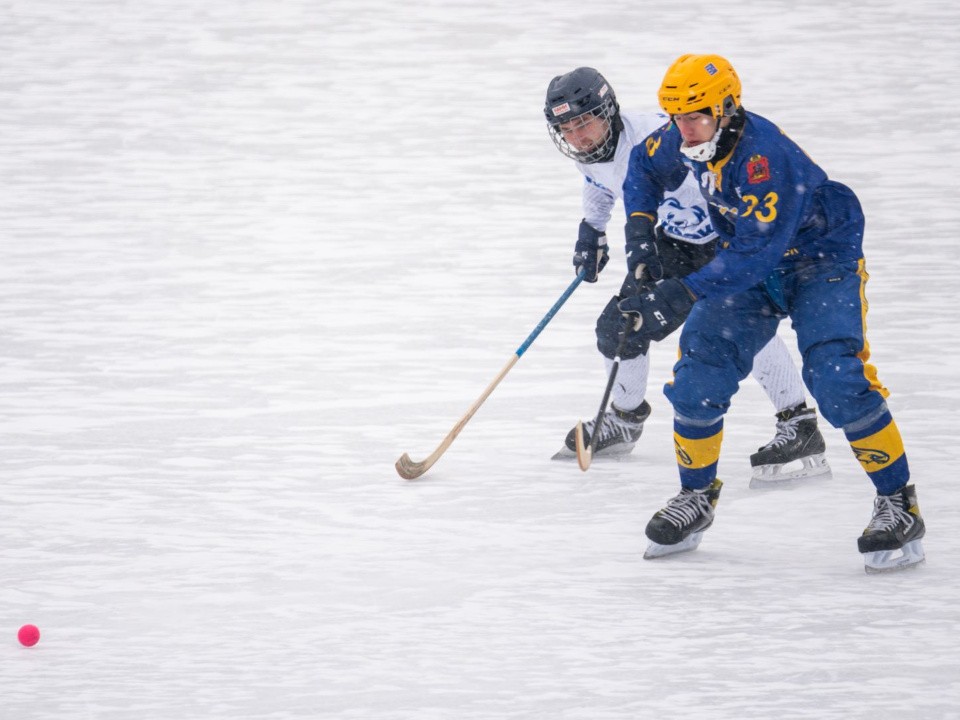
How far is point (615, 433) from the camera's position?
4770mm

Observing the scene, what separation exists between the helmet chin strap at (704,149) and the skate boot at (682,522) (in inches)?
33.6

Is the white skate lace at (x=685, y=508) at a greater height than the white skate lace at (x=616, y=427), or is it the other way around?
the white skate lace at (x=685, y=508)

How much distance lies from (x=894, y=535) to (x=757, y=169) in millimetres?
939

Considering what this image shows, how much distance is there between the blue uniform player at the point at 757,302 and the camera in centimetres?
359

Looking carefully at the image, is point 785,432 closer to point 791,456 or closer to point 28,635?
point 791,456

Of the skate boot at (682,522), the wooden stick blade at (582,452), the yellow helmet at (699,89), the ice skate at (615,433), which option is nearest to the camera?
the yellow helmet at (699,89)

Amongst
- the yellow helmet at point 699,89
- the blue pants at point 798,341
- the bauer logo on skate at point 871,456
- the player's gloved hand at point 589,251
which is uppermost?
the yellow helmet at point 699,89

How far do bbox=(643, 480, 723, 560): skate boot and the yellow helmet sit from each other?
0.98 m

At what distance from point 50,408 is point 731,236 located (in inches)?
99.8

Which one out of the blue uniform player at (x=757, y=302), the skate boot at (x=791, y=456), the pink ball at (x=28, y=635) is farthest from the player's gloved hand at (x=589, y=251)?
the pink ball at (x=28, y=635)

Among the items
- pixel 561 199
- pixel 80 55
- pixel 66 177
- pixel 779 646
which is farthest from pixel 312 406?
pixel 80 55

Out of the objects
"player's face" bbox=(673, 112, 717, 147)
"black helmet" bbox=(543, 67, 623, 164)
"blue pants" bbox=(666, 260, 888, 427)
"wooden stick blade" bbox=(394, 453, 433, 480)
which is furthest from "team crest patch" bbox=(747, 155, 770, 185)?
"wooden stick blade" bbox=(394, 453, 433, 480)

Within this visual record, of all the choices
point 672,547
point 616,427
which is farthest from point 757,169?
point 616,427

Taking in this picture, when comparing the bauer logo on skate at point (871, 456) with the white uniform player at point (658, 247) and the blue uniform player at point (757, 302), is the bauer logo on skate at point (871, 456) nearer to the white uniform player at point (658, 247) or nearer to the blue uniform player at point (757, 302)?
the blue uniform player at point (757, 302)
